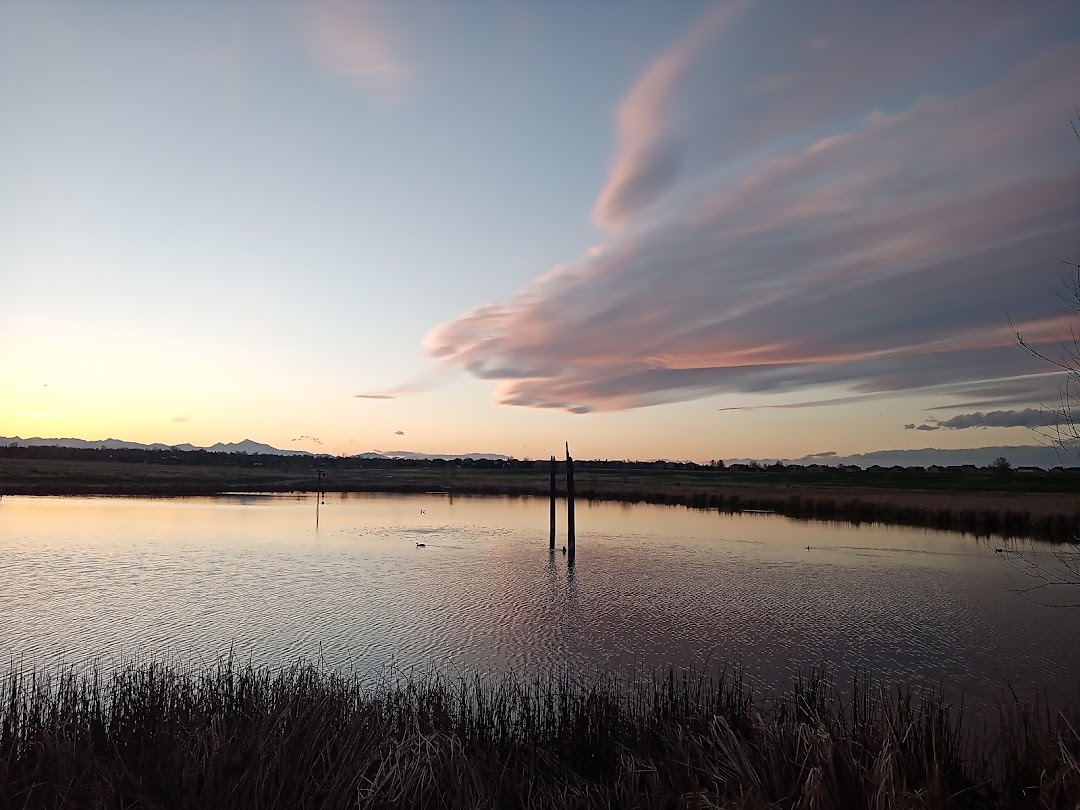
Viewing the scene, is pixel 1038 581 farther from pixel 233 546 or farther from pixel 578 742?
pixel 233 546

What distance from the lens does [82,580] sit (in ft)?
80.8

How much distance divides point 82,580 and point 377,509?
3912 cm

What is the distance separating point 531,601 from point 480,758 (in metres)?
15.3

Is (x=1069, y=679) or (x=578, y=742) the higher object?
(x=578, y=742)

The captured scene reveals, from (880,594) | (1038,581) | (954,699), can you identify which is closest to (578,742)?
(954,699)

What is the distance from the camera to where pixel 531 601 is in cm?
2334

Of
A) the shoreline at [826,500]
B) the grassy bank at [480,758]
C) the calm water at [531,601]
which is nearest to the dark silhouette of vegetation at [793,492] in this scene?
the shoreline at [826,500]

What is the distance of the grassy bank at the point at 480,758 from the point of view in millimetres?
6738

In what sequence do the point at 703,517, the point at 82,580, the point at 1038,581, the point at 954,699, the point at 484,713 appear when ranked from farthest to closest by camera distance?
1. the point at 703,517
2. the point at 1038,581
3. the point at 82,580
4. the point at 954,699
5. the point at 484,713

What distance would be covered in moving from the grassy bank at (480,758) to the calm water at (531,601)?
19.8 ft

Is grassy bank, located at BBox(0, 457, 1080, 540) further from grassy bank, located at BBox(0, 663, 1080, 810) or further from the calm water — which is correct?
grassy bank, located at BBox(0, 663, 1080, 810)

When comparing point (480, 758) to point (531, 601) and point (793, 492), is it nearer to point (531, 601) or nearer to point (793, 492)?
point (531, 601)

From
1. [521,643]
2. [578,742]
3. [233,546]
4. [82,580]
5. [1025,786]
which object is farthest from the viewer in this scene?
[233,546]

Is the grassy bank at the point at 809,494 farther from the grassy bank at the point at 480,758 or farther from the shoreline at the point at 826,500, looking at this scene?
the grassy bank at the point at 480,758
